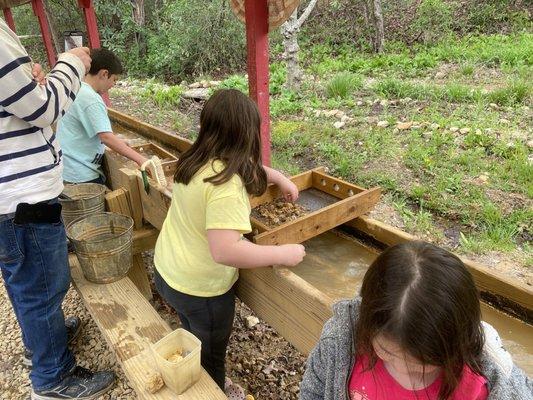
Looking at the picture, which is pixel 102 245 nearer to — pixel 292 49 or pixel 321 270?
pixel 321 270

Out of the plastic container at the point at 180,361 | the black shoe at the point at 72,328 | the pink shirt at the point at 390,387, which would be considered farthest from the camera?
the black shoe at the point at 72,328

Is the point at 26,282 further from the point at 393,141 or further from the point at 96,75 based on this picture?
the point at 393,141

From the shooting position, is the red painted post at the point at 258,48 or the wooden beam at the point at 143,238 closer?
the red painted post at the point at 258,48

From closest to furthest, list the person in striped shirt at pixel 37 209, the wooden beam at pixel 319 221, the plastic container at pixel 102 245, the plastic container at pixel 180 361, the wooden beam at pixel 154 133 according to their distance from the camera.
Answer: the plastic container at pixel 180 361 → the person in striped shirt at pixel 37 209 → the wooden beam at pixel 319 221 → the plastic container at pixel 102 245 → the wooden beam at pixel 154 133

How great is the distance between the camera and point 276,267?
1.81 m

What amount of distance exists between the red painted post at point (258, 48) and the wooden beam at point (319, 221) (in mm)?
467

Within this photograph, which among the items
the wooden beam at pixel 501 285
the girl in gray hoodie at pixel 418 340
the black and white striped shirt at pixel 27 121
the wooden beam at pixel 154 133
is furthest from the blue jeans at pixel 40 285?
the wooden beam at pixel 501 285

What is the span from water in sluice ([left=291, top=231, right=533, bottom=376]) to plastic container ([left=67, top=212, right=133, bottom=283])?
0.93 meters

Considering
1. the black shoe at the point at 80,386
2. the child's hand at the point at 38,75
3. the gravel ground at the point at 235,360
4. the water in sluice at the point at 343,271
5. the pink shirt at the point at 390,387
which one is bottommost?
the gravel ground at the point at 235,360

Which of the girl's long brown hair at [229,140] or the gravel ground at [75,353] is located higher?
the girl's long brown hair at [229,140]

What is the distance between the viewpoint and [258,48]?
95.7 inches

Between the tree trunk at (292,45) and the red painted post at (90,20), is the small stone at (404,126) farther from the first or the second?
the red painted post at (90,20)

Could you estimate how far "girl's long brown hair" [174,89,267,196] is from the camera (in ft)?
5.37

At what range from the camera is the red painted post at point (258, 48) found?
7.73 ft
